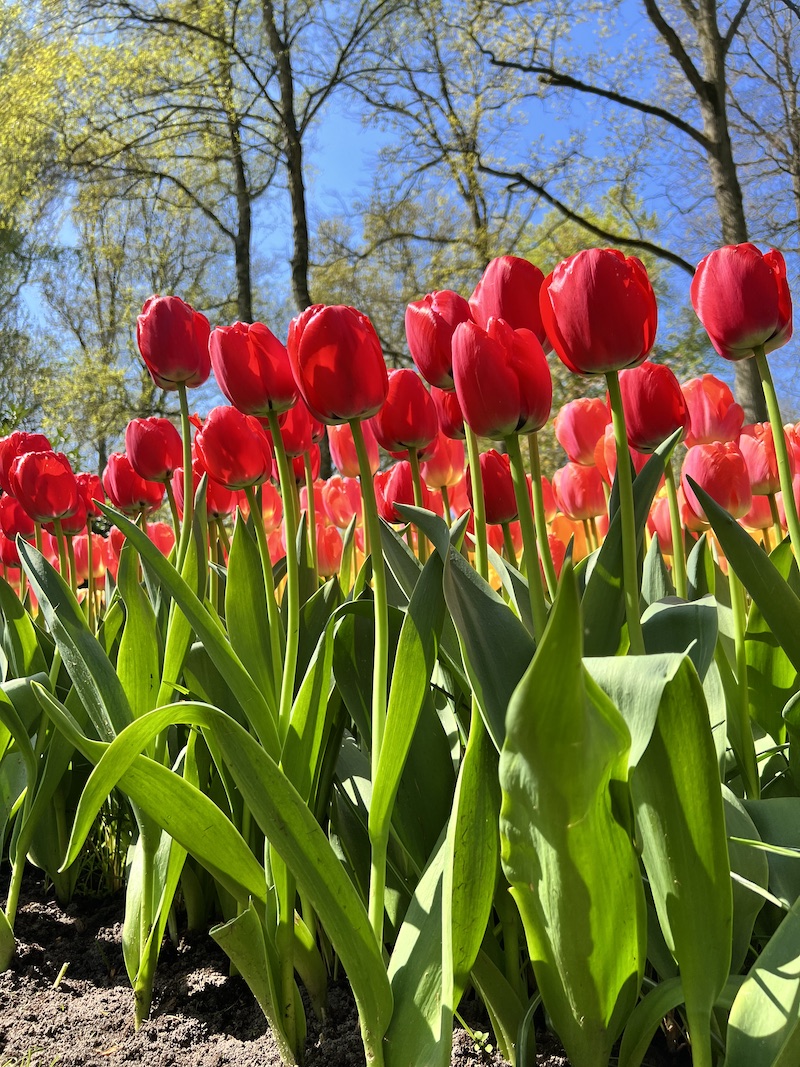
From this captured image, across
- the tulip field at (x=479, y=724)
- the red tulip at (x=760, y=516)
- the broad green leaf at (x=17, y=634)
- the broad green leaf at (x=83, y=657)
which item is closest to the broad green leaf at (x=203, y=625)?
the tulip field at (x=479, y=724)

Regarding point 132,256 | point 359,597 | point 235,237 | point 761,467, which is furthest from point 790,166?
point 132,256

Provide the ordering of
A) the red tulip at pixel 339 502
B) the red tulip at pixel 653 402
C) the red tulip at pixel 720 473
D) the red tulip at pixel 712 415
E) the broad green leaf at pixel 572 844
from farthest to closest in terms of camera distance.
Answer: the red tulip at pixel 339 502, the red tulip at pixel 712 415, the red tulip at pixel 720 473, the red tulip at pixel 653 402, the broad green leaf at pixel 572 844

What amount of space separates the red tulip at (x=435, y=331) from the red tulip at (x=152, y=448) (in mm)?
513

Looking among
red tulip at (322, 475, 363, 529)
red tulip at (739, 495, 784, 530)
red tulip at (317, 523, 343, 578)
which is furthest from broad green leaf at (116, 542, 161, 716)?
red tulip at (739, 495, 784, 530)

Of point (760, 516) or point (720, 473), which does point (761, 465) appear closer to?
point (720, 473)

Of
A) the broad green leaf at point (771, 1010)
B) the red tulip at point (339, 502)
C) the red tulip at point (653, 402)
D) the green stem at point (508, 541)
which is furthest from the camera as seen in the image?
the red tulip at point (339, 502)

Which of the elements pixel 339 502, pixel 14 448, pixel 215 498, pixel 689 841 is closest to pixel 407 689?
pixel 689 841

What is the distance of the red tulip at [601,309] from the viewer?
2.34ft

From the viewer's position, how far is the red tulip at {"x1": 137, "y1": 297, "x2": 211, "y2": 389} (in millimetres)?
1118

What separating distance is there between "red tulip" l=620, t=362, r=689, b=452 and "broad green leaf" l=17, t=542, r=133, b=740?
2.29 feet

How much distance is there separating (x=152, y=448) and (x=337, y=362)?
62cm

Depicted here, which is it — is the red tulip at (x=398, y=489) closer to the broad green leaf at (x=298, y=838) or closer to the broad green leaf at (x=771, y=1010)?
the broad green leaf at (x=298, y=838)

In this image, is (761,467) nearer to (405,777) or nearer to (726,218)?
(405,777)

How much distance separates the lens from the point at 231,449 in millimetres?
Result: 1172
